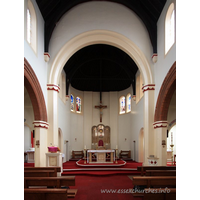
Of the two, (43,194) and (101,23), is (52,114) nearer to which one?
(101,23)

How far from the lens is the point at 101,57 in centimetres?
1734

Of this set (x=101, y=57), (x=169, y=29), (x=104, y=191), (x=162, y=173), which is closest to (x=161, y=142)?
(x=162, y=173)

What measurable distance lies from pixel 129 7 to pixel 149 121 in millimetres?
5905

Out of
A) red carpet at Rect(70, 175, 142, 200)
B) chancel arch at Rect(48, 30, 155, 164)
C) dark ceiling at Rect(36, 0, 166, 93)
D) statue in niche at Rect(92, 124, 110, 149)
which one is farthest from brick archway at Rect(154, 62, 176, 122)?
statue in niche at Rect(92, 124, 110, 149)

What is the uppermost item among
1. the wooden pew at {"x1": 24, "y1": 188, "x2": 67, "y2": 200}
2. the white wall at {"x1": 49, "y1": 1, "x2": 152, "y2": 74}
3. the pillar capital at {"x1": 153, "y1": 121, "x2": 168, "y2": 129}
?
the white wall at {"x1": 49, "y1": 1, "x2": 152, "y2": 74}

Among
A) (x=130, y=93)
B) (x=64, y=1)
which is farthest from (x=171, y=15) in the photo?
(x=130, y=93)

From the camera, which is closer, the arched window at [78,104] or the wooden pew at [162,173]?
the wooden pew at [162,173]

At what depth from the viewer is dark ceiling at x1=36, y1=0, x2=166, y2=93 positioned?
36.1ft

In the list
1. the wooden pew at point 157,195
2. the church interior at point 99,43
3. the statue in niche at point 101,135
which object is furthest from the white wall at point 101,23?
the statue in niche at point 101,135

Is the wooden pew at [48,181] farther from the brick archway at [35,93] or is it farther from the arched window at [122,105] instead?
the arched window at [122,105]

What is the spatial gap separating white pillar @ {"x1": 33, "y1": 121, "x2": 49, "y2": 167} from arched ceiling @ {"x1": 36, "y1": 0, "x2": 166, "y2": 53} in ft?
12.1

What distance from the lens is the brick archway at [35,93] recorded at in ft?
28.4

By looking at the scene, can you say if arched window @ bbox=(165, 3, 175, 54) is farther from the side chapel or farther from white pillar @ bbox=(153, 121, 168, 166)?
white pillar @ bbox=(153, 121, 168, 166)
